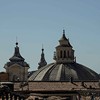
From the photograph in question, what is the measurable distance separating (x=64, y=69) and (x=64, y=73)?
1.22 m

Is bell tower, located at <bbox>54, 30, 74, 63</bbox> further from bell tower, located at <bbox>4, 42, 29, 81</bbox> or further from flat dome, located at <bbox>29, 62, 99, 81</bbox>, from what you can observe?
bell tower, located at <bbox>4, 42, 29, 81</bbox>

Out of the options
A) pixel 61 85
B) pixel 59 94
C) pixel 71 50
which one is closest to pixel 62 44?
pixel 71 50

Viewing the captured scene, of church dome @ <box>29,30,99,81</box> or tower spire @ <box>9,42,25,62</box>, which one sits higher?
tower spire @ <box>9,42,25,62</box>

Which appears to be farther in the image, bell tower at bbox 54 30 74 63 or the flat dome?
bell tower at bbox 54 30 74 63

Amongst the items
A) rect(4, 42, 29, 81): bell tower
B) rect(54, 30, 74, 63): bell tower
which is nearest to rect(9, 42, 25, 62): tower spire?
rect(4, 42, 29, 81): bell tower

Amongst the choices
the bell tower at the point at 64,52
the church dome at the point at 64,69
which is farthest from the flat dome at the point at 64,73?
the bell tower at the point at 64,52

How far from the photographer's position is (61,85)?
160 ft

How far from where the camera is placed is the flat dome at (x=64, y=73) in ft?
273

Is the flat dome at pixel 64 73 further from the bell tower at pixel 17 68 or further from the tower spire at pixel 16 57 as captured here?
the tower spire at pixel 16 57

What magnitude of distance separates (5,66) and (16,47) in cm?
760

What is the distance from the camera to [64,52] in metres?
88.2

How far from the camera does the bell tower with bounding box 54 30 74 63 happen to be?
87375 millimetres

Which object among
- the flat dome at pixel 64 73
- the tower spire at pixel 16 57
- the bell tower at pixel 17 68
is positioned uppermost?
the tower spire at pixel 16 57

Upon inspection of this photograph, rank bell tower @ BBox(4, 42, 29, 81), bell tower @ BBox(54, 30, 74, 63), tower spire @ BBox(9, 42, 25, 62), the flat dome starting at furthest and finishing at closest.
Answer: tower spire @ BBox(9, 42, 25, 62), bell tower @ BBox(4, 42, 29, 81), bell tower @ BBox(54, 30, 74, 63), the flat dome
